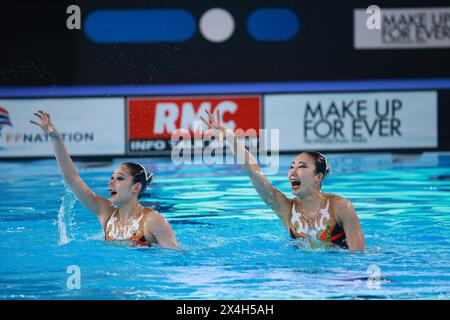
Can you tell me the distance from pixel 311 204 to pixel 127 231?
123 cm

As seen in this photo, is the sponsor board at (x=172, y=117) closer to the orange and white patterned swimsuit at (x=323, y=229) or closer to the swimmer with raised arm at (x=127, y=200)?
the swimmer with raised arm at (x=127, y=200)

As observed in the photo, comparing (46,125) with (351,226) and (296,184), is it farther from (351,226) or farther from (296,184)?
(351,226)

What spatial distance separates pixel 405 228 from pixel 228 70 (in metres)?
5.62

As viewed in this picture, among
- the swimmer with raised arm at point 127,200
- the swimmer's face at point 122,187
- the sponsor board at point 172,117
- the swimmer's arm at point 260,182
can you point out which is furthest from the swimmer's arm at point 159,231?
the sponsor board at point 172,117

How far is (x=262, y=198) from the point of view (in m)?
5.89

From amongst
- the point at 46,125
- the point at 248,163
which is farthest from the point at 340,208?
the point at 46,125

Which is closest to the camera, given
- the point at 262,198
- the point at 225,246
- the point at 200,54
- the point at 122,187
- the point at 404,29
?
the point at 122,187

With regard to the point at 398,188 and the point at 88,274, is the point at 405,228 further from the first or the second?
the point at 88,274

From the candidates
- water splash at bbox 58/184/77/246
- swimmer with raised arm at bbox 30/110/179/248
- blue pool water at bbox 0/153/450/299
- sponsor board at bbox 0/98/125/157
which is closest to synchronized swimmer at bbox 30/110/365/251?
swimmer with raised arm at bbox 30/110/179/248

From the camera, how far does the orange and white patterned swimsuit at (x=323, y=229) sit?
5828 millimetres

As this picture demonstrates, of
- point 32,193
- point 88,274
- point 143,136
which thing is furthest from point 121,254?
point 143,136

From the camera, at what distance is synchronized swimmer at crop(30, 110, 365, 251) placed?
5.71 meters

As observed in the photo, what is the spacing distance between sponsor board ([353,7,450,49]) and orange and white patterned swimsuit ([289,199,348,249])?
21.5 ft

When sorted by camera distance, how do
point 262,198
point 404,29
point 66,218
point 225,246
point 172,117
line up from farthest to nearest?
point 404,29, point 172,117, point 66,218, point 225,246, point 262,198
